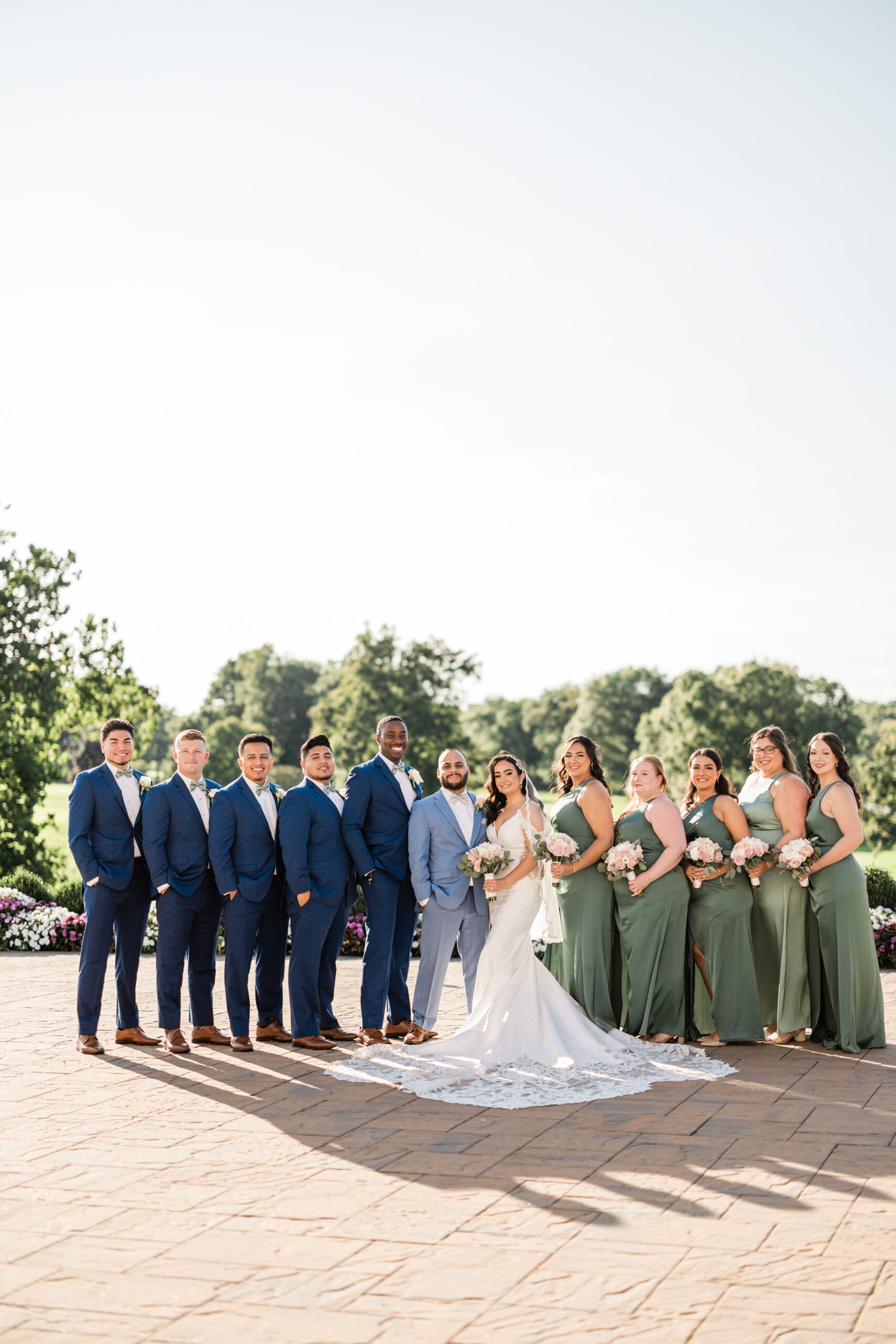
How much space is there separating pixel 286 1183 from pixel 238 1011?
3274 mm

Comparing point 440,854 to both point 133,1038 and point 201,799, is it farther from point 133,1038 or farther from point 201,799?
point 133,1038

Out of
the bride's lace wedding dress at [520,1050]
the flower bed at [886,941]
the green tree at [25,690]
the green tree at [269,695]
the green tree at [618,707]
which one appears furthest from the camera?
the green tree at [618,707]

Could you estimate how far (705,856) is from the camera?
28.6 ft

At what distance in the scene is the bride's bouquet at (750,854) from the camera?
8672 millimetres

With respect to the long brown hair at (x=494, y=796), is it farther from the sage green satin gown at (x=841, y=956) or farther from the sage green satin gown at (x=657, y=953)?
the sage green satin gown at (x=841, y=956)

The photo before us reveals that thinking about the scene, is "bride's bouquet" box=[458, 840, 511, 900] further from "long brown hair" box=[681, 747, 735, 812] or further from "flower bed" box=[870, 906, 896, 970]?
"flower bed" box=[870, 906, 896, 970]

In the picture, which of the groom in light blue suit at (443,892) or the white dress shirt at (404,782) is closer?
A: the groom in light blue suit at (443,892)

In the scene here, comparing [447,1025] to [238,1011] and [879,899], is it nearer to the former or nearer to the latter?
[238,1011]

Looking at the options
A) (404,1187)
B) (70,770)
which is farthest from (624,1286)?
(70,770)

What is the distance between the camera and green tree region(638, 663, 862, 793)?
2053 inches

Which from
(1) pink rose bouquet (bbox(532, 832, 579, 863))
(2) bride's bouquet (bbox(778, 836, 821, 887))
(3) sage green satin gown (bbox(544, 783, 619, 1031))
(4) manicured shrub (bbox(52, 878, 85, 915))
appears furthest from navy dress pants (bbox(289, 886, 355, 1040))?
(4) manicured shrub (bbox(52, 878, 85, 915))

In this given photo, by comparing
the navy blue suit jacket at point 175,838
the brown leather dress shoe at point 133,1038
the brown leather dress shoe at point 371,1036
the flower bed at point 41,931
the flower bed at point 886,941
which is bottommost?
the flower bed at point 886,941

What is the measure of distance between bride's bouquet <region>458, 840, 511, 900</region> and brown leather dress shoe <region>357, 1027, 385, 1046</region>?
1373 mm

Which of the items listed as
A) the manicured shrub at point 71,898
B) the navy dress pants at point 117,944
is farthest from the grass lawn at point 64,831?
the navy dress pants at point 117,944
